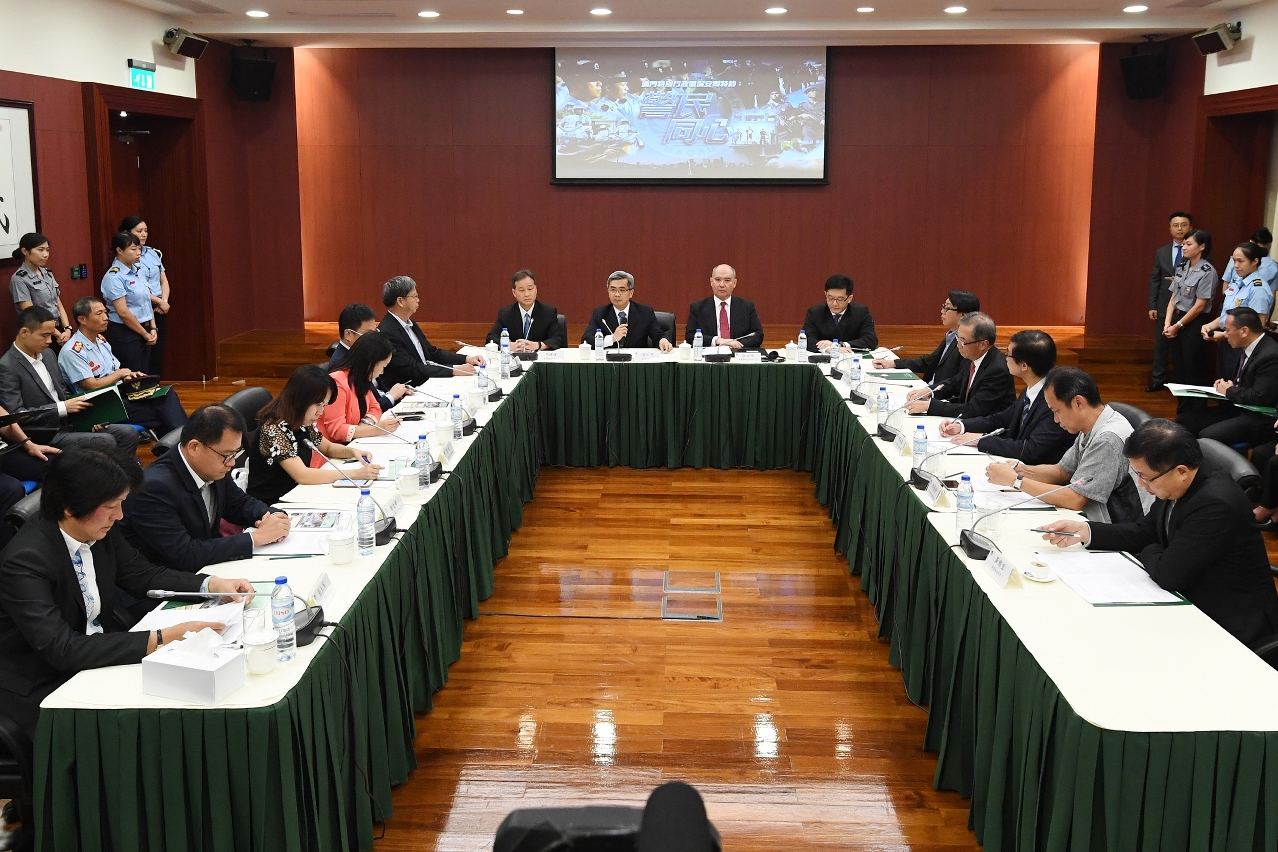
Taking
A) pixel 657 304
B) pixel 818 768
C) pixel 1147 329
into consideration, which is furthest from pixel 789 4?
pixel 818 768

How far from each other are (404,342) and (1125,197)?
7.10 m

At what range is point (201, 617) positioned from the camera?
2.81m

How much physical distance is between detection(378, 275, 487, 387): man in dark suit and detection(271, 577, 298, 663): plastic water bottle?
373 cm

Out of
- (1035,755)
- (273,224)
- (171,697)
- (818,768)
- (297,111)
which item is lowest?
(818,768)

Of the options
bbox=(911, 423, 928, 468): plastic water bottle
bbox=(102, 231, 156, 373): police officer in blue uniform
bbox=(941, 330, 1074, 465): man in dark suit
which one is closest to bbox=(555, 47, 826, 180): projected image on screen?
bbox=(102, 231, 156, 373): police officer in blue uniform

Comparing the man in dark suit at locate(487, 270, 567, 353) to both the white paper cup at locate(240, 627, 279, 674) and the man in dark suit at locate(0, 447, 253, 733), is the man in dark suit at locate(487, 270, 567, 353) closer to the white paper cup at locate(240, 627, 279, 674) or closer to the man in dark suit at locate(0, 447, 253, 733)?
the man in dark suit at locate(0, 447, 253, 733)

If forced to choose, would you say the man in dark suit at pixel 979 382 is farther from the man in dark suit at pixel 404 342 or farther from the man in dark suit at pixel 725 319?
the man in dark suit at pixel 404 342

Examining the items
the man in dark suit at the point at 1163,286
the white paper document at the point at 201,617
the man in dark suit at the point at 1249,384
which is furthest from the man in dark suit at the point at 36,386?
the man in dark suit at the point at 1163,286

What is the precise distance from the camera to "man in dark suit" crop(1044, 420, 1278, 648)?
3018 mm

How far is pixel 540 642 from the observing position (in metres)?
4.48

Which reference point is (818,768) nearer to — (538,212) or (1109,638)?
(1109,638)

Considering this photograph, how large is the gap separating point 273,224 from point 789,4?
5.18 m

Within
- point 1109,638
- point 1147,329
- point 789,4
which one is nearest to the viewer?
point 1109,638

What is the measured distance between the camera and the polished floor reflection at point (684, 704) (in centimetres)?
327
